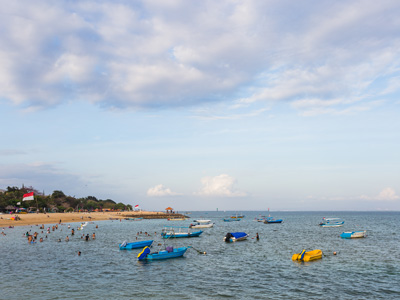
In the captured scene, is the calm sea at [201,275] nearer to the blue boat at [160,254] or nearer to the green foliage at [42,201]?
the blue boat at [160,254]

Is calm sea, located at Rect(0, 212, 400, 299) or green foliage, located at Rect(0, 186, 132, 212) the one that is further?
green foliage, located at Rect(0, 186, 132, 212)

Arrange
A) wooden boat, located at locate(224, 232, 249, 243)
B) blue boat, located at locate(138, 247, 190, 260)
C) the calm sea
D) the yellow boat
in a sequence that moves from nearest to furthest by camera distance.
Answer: the calm sea, the yellow boat, blue boat, located at locate(138, 247, 190, 260), wooden boat, located at locate(224, 232, 249, 243)

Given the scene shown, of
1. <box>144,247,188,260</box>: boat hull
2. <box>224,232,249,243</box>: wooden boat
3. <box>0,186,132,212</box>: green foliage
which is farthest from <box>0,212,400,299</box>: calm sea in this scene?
<box>0,186,132,212</box>: green foliage

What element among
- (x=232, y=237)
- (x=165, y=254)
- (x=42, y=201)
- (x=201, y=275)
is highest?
(x=42, y=201)

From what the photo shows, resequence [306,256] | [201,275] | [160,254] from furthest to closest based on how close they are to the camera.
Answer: [160,254] → [306,256] → [201,275]

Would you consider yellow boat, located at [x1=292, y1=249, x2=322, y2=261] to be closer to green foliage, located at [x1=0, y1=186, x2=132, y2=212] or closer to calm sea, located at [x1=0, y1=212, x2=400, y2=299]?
calm sea, located at [x1=0, y1=212, x2=400, y2=299]

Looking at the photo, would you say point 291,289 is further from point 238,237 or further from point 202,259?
point 238,237

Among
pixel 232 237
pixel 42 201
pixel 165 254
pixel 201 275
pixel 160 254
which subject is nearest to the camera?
pixel 201 275

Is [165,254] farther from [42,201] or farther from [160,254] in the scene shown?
[42,201]

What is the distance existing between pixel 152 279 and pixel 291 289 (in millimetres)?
14434

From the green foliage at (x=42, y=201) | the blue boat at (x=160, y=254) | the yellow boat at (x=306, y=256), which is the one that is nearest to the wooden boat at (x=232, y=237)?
the blue boat at (x=160, y=254)

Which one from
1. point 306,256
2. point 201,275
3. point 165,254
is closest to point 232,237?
point 165,254

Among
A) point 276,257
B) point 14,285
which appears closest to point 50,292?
point 14,285

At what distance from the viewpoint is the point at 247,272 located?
120 feet
